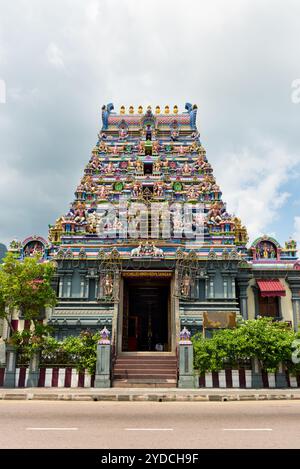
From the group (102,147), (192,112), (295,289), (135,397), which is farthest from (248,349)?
(192,112)

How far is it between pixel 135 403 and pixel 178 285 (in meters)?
11.5

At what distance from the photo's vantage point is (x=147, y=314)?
31641 millimetres

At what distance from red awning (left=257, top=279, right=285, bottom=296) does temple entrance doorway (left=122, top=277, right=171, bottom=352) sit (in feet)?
21.9

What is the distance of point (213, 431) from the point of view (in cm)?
945

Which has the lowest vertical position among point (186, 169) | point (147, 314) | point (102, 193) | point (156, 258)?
point (147, 314)

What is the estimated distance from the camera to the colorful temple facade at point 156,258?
2662 centimetres

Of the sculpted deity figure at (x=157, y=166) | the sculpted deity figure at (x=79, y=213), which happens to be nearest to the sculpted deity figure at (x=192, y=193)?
the sculpted deity figure at (x=157, y=166)

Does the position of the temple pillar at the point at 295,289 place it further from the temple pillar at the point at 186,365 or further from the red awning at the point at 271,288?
the temple pillar at the point at 186,365

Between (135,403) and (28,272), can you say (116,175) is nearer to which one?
(28,272)

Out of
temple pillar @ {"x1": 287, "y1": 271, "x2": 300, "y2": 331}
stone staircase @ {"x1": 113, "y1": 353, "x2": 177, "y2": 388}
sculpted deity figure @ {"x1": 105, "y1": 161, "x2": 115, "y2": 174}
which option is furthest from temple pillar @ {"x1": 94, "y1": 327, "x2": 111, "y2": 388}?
sculpted deity figure @ {"x1": 105, "y1": 161, "x2": 115, "y2": 174}

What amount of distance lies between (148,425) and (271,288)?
1977 centimetres

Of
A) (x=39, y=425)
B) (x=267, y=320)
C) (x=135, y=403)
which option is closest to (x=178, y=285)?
(x=267, y=320)

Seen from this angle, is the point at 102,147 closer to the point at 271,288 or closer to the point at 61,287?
the point at 61,287

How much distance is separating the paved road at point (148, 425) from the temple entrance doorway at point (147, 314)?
1397cm
